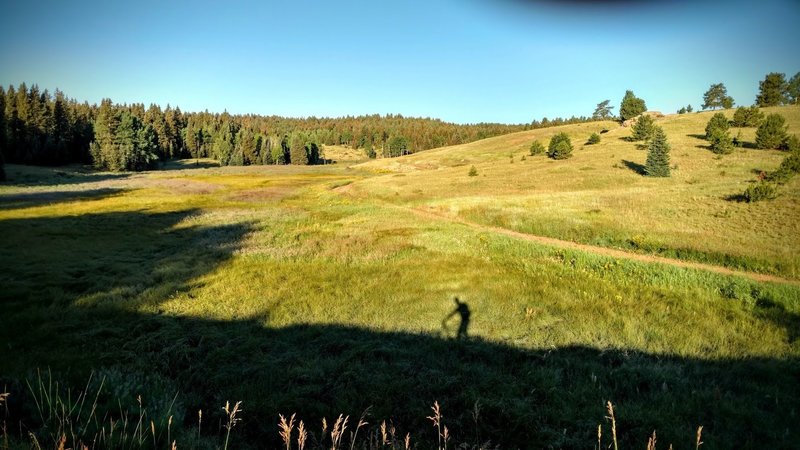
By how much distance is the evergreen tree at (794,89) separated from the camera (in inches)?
3939

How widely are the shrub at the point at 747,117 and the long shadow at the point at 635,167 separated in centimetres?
→ 3078

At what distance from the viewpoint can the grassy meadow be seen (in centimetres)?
673

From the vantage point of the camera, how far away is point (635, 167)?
166 feet

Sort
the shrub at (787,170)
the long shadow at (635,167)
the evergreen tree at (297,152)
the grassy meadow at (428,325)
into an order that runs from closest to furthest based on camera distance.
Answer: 1. the grassy meadow at (428,325)
2. the shrub at (787,170)
3. the long shadow at (635,167)
4. the evergreen tree at (297,152)

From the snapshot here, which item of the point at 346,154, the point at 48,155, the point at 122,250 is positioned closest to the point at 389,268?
the point at 122,250

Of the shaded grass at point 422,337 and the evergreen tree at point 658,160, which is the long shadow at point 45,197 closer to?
the shaded grass at point 422,337

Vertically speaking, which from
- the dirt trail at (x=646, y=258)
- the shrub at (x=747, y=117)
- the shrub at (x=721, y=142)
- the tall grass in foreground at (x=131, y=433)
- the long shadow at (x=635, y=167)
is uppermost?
the shrub at (x=747, y=117)

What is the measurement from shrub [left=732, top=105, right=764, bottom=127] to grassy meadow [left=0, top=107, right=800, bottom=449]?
53.9 metres

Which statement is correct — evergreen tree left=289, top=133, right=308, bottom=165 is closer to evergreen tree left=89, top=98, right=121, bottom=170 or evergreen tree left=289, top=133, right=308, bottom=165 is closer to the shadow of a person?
evergreen tree left=89, top=98, right=121, bottom=170

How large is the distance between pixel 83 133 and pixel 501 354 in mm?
140698

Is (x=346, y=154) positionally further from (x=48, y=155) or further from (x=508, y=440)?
(x=508, y=440)

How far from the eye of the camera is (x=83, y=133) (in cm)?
11012

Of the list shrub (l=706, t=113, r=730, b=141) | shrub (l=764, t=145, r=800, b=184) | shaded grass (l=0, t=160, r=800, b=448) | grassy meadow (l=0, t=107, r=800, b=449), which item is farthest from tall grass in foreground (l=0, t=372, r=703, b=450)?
shrub (l=706, t=113, r=730, b=141)

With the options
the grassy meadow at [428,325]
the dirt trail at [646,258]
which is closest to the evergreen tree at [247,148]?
the grassy meadow at [428,325]
